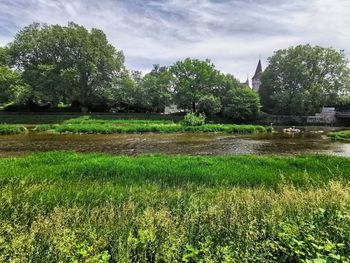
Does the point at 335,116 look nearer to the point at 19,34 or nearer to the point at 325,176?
the point at 325,176

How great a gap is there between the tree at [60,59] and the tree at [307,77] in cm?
4195

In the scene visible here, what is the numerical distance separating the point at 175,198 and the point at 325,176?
311 inches

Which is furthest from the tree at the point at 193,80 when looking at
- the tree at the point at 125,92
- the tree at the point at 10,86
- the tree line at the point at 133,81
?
the tree at the point at 10,86

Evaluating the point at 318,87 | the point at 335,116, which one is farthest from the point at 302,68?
the point at 335,116

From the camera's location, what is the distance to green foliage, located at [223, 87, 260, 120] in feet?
182

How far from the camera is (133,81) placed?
6091cm

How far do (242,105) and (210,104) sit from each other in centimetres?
658

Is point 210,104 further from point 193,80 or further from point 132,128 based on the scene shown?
point 132,128

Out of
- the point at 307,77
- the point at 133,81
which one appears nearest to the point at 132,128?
the point at 133,81

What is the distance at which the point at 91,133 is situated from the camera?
32969 millimetres

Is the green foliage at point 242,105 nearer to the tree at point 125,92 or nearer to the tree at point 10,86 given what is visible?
the tree at point 125,92

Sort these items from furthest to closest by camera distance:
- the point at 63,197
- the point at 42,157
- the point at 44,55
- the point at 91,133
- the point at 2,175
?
the point at 44,55 < the point at 91,133 < the point at 42,157 < the point at 2,175 < the point at 63,197

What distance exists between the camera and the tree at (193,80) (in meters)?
59.8

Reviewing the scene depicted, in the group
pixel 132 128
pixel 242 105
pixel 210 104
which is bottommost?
pixel 132 128
